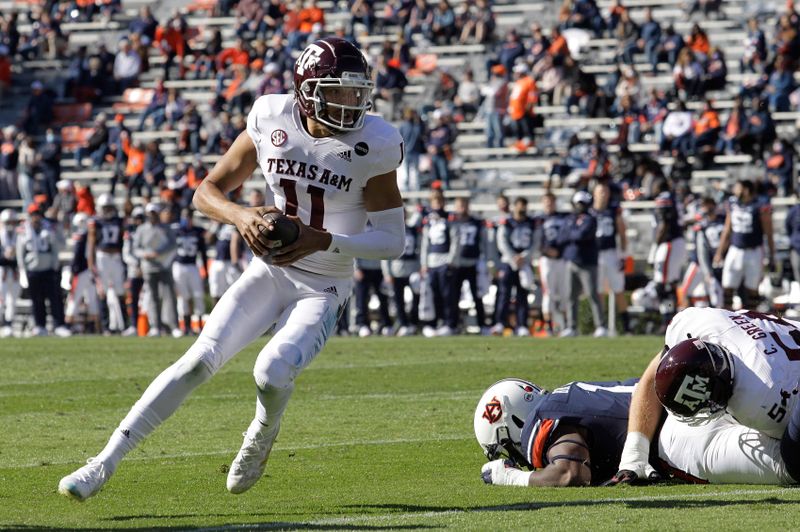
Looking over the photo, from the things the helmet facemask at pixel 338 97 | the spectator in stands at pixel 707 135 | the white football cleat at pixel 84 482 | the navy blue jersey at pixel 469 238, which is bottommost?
the navy blue jersey at pixel 469 238

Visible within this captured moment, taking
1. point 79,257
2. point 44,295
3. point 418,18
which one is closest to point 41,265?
point 44,295

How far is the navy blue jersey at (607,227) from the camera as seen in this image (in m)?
18.2

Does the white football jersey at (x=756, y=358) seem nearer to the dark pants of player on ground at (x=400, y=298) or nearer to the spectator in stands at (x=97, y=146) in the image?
the dark pants of player on ground at (x=400, y=298)

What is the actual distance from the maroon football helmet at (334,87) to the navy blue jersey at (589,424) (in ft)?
5.25

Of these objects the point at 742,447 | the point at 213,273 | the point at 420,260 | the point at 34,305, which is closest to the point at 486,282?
the point at 420,260

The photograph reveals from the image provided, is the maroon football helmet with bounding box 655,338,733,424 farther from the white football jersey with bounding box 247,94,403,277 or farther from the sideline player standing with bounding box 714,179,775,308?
the sideline player standing with bounding box 714,179,775,308

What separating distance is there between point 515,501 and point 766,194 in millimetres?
13333

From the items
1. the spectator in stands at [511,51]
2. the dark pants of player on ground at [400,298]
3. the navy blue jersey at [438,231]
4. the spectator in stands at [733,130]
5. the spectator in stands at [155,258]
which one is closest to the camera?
the navy blue jersey at [438,231]

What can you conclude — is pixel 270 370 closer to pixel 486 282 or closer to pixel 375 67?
pixel 486 282

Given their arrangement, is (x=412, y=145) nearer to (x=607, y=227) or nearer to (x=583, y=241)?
(x=607, y=227)

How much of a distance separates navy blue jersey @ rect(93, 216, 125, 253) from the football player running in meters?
15.0

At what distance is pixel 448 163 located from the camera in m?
23.9

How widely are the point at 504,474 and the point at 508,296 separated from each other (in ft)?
40.3

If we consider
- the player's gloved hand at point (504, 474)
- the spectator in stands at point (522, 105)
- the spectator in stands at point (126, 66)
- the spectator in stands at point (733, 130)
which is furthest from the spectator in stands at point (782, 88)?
the player's gloved hand at point (504, 474)
